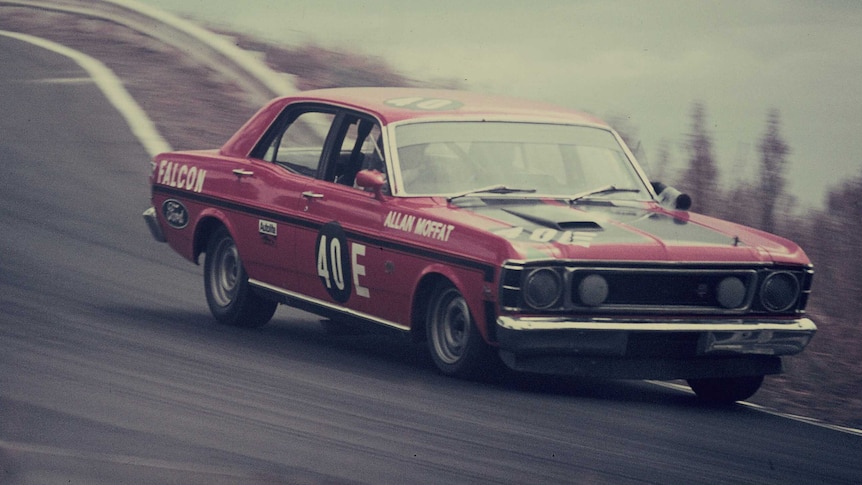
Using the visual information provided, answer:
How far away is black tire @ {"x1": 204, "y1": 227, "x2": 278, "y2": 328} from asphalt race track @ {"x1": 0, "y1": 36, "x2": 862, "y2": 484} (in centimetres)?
14

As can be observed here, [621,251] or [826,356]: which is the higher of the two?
[621,251]

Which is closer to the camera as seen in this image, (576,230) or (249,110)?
(576,230)

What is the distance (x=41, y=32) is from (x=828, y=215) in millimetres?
12014

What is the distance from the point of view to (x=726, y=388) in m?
8.03

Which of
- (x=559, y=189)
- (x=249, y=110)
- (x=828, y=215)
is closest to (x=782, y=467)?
(x=559, y=189)

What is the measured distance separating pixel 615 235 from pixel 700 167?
197 inches

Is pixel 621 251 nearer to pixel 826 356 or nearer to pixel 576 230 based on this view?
pixel 576 230

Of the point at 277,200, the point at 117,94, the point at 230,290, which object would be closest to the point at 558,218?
the point at 277,200

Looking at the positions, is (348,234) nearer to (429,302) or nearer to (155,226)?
(429,302)

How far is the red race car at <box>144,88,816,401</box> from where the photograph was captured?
732cm

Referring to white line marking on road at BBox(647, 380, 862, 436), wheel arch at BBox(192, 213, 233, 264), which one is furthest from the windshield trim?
wheel arch at BBox(192, 213, 233, 264)

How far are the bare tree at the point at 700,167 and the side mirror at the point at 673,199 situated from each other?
3489 mm

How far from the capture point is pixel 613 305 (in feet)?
24.2

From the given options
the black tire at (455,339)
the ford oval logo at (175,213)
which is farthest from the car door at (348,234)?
the ford oval logo at (175,213)
